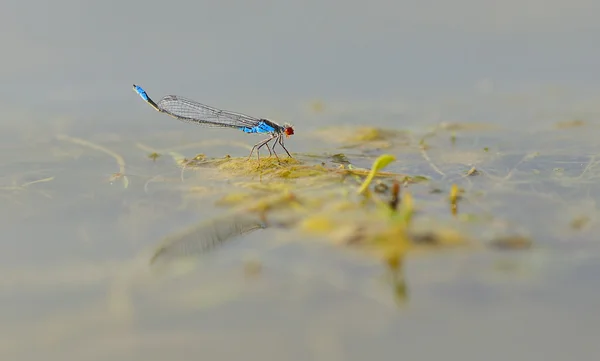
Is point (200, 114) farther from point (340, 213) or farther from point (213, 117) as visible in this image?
point (340, 213)

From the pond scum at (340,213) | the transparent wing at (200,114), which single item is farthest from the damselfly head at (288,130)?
the pond scum at (340,213)

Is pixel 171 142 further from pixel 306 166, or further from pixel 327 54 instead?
pixel 327 54

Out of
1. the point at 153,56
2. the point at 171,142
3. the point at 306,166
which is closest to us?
the point at 306,166

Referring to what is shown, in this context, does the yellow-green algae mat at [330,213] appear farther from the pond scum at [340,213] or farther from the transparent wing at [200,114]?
the transparent wing at [200,114]

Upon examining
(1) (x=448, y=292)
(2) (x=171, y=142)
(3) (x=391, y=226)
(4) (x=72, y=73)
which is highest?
(4) (x=72, y=73)

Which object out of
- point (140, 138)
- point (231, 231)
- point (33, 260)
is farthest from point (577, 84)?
point (33, 260)

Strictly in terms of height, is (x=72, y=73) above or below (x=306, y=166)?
above

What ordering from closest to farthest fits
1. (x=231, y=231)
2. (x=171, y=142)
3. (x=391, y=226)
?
(x=391, y=226), (x=231, y=231), (x=171, y=142)
